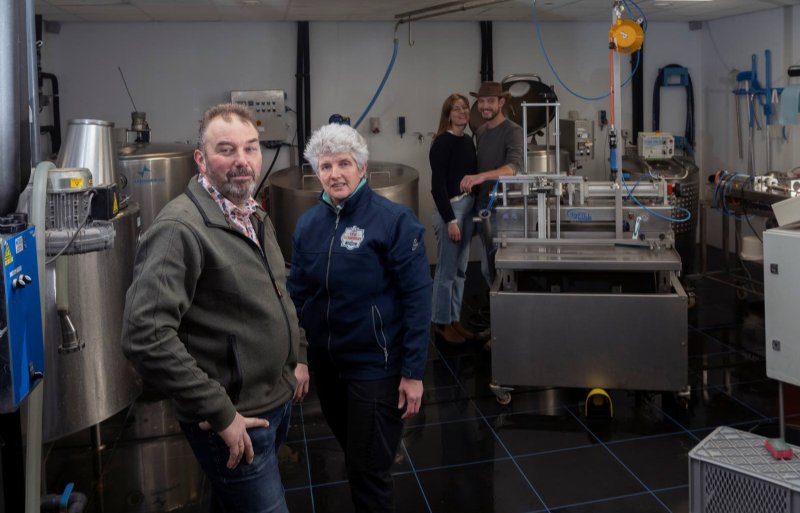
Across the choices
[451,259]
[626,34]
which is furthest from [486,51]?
[626,34]

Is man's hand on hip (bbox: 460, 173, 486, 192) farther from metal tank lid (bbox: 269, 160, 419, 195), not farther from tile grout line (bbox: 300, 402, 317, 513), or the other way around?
tile grout line (bbox: 300, 402, 317, 513)

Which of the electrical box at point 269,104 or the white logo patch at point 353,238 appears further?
the electrical box at point 269,104

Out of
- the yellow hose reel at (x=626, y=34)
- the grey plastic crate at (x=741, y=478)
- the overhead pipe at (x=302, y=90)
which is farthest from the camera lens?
the overhead pipe at (x=302, y=90)

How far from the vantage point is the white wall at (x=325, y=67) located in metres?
6.04

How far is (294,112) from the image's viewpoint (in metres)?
6.29

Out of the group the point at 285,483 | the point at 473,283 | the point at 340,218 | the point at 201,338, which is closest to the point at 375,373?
the point at 340,218

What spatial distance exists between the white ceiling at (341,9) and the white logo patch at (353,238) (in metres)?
3.24

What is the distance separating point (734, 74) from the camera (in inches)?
255

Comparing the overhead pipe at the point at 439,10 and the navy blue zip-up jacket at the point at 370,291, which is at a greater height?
the overhead pipe at the point at 439,10

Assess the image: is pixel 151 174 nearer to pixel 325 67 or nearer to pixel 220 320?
pixel 325 67

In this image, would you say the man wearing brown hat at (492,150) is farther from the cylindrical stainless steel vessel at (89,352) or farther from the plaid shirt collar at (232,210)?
the plaid shirt collar at (232,210)

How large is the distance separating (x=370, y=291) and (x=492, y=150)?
233 cm

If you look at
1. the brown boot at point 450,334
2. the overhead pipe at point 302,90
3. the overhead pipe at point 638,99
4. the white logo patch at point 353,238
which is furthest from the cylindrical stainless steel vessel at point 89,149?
the overhead pipe at point 638,99

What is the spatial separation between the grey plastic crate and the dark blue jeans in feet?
3.16
